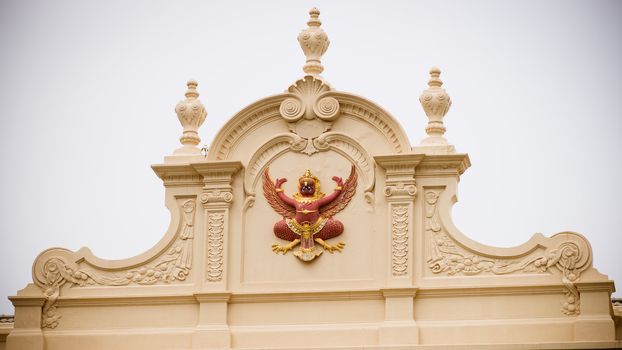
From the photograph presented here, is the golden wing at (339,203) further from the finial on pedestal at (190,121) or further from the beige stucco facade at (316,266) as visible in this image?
the finial on pedestal at (190,121)

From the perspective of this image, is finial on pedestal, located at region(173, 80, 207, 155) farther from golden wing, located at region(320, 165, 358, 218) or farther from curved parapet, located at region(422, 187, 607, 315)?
curved parapet, located at region(422, 187, 607, 315)

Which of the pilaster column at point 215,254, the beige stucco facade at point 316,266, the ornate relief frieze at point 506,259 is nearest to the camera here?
the ornate relief frieze at point 506,259

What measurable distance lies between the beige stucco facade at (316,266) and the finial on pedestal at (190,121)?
0.02m

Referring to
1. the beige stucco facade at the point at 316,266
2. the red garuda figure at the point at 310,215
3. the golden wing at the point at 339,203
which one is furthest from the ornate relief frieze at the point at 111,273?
the golden wing at the point at 339,203

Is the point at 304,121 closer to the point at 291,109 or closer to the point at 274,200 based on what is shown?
the point at 291,109

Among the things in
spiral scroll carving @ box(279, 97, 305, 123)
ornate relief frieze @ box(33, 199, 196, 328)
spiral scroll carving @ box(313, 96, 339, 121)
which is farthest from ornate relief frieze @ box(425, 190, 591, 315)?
ornate relief frieze @ box(33, 199, 196, 328)

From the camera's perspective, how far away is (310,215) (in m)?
27.5

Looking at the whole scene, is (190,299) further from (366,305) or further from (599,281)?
(599,281)

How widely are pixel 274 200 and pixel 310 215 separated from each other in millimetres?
692

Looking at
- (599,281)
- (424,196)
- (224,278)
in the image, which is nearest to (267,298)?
(224,278)

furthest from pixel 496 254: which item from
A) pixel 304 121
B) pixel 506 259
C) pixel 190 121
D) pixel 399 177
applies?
pixel 190 121

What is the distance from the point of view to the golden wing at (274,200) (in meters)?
27.7

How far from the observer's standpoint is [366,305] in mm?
27141

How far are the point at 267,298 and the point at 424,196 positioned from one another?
9.22ft
